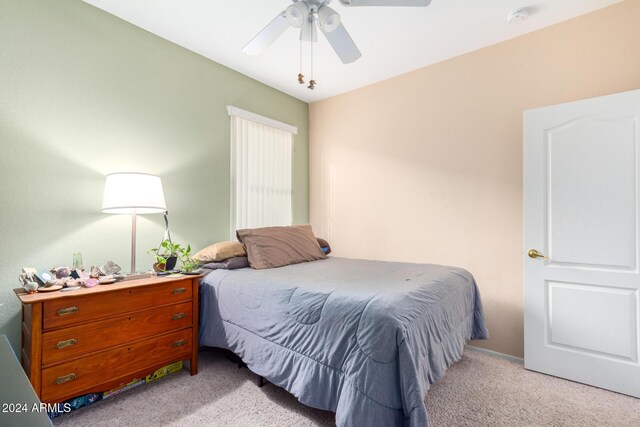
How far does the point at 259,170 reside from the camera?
3436 mm

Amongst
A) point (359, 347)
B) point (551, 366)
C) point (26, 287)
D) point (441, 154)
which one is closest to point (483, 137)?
point (441, 154)

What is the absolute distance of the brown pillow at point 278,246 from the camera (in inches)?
101

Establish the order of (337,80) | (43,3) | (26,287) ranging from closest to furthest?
(26,287) → (43,3) → (337,80)

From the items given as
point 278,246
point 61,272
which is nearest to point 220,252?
point 278,246

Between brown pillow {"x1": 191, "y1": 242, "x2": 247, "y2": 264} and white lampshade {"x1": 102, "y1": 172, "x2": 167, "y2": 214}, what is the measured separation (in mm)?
569

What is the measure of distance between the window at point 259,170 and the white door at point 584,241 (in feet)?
7.98

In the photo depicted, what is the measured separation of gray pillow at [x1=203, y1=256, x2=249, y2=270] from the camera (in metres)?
2.46

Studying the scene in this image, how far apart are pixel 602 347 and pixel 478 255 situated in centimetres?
100

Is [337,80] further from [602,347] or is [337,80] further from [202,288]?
[602,347]

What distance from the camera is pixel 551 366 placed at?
2260mm

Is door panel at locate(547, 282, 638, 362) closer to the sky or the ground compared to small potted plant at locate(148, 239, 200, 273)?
closer to the ground

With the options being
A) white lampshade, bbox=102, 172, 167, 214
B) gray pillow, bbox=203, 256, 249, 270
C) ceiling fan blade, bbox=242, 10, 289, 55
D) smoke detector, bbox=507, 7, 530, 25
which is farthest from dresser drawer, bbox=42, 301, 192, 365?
smoke detector, bbox=507, 7, 530, 25

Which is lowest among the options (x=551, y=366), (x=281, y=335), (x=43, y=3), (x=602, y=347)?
(x=551, y=366)

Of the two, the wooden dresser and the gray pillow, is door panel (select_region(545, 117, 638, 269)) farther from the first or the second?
the wooden dresser
